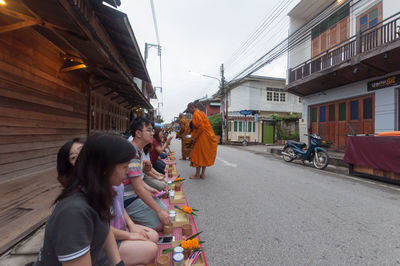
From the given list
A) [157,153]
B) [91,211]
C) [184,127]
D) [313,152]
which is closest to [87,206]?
[91,211]

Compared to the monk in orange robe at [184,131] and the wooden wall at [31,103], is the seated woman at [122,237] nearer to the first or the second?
the wooden wall at [31,103]

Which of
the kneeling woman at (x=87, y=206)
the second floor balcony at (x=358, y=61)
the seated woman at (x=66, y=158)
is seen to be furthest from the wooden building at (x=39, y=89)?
the second floor balcony at (x=358, y=61)

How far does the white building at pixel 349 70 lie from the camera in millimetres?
7426

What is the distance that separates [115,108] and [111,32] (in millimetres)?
3989

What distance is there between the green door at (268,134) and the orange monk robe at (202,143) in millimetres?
16622

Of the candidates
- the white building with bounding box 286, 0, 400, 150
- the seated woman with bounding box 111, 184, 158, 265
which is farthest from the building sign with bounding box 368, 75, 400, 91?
the seated woman with bounding box 111, 184, 158, 265

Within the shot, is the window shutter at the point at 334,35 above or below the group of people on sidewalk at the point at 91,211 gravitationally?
above

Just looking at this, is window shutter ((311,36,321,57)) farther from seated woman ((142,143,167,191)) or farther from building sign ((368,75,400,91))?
seated woman ((142,143,167,191))

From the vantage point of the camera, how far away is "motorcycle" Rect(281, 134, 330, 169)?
685cm

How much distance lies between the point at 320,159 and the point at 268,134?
45.9 feet

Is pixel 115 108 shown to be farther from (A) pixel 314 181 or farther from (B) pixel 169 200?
(A) pixel 314 181

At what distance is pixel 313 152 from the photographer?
7383 millimetres

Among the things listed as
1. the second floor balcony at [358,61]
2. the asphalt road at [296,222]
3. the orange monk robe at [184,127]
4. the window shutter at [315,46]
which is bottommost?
the asphalt road at [296,222]

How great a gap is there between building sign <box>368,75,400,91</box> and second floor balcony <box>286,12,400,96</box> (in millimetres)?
256
